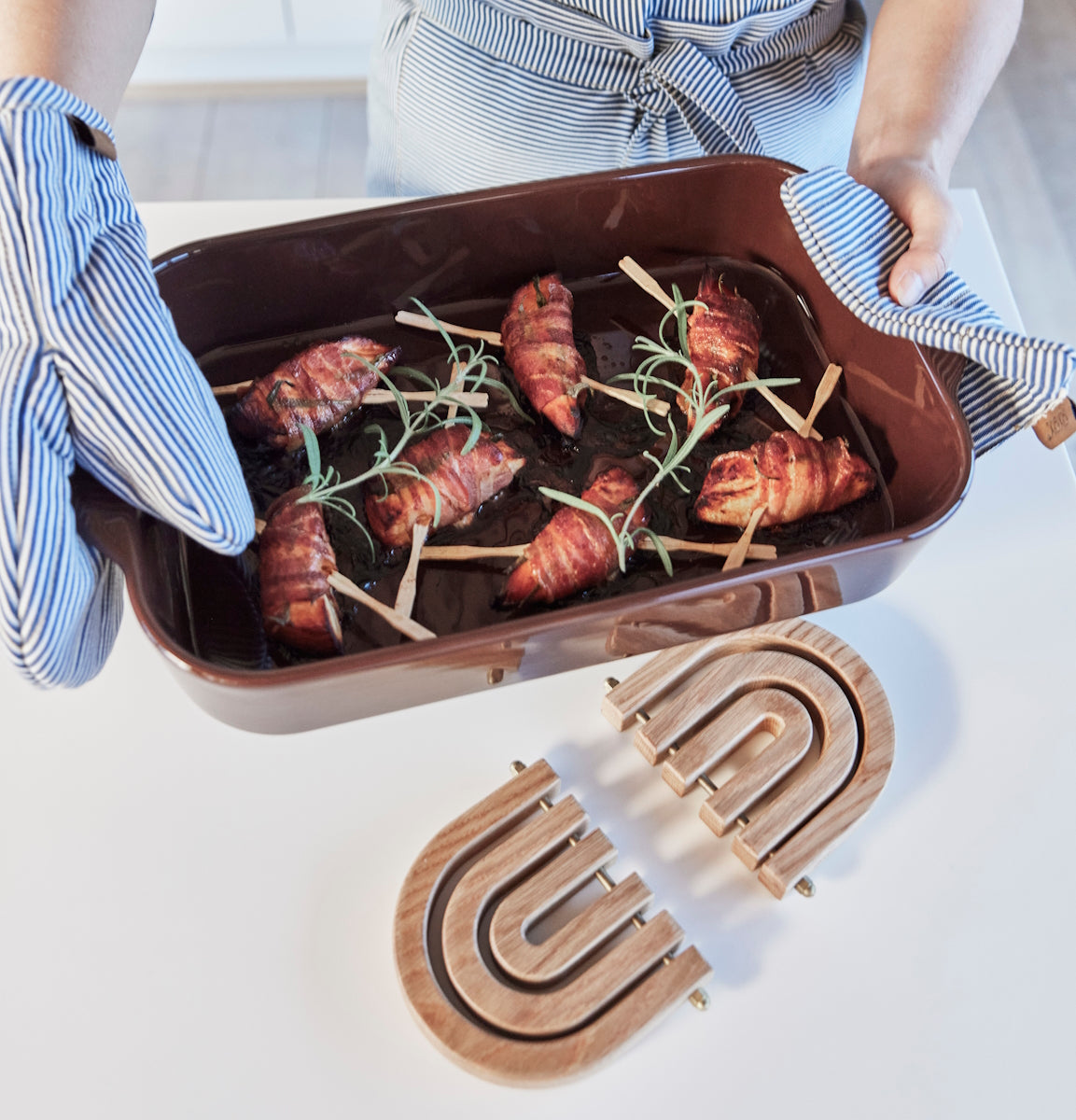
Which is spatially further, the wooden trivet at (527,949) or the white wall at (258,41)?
the white wall at (258,41)

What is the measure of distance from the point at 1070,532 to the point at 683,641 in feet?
1.35

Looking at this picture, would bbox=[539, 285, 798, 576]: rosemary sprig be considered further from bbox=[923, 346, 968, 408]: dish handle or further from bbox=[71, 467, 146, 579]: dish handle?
bbox=[71, 467, 146, 579]: dish handle

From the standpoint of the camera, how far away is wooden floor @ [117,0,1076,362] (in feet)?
7.68

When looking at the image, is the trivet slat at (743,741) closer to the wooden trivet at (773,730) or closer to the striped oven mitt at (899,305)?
the wooden trivet at (773,730)

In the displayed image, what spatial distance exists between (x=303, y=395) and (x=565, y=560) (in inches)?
10.7

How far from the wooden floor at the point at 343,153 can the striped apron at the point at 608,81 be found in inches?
48.3

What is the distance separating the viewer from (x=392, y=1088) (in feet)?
2.25

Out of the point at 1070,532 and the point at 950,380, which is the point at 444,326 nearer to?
the point at 950,380

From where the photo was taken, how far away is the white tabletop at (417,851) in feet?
2.27

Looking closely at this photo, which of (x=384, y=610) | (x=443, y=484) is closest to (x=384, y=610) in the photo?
(x=384, y=610)

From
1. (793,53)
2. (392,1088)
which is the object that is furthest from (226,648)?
(793,53)

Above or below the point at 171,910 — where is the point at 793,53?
above

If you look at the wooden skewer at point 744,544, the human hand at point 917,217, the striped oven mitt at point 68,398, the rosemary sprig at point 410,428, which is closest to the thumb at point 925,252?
the human hand at point 917,217

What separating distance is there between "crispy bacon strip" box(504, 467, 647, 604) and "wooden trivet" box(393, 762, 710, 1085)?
0.15m
